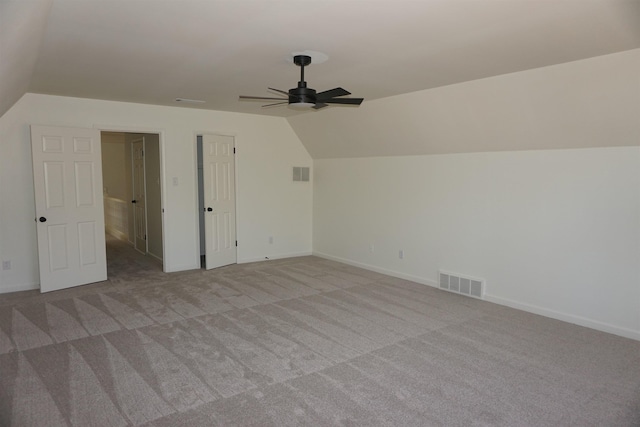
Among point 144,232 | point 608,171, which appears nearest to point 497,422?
point 608,171

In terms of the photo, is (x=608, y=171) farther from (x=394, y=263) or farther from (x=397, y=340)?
(x=394, y=263)

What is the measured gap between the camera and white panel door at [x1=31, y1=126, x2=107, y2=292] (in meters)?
5.02

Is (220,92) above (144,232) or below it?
above

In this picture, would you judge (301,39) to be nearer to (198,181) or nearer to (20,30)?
(20,30)

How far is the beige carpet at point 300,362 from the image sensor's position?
258 cm

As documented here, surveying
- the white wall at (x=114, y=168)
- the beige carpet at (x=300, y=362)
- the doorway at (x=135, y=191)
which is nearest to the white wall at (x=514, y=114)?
the beige carpet at (x=300, y=362)

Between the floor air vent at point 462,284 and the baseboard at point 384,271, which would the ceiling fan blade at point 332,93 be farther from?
the baseboard at point 384,271

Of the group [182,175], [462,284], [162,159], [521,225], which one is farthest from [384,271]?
[162,159]

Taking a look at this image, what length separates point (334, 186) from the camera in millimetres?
7094

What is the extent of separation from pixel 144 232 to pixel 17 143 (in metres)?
2.88

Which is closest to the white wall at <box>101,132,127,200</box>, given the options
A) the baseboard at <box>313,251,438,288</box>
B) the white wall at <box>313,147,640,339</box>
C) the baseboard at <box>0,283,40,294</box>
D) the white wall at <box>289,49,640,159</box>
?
the baseboard at <box>0,283,40,294</box>

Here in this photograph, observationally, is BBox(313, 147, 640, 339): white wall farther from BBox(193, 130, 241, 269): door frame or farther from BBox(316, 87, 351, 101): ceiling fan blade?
BBox(316, 87, 351, 101): ceiling fan blade

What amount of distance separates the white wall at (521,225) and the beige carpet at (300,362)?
1.10ft

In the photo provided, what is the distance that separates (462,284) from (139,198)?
19.8 feet
